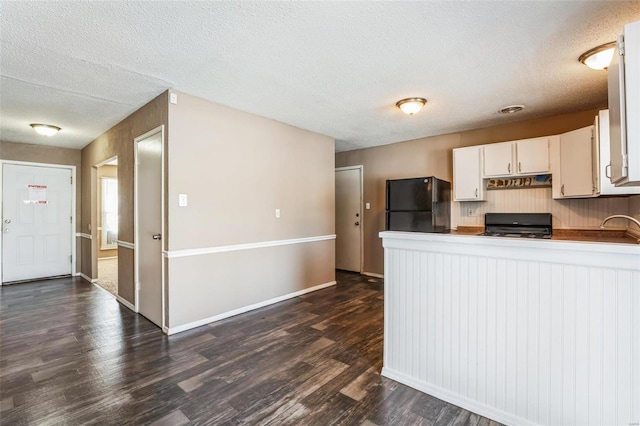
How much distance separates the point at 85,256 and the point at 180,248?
12.5 feet

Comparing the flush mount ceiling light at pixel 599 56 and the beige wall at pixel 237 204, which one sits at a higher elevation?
the flush mount ceiling light at pixel 599 56

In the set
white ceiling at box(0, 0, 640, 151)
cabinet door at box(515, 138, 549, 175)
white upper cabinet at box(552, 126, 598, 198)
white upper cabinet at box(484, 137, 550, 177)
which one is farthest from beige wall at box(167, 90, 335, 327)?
white upper cabinet at box(552, 126, 598, 198)

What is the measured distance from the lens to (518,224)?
12.8 ft

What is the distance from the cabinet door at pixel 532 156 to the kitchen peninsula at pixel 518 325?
2512 mm

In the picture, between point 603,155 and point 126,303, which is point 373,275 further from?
point 126,303

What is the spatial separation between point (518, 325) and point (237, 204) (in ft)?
9.40

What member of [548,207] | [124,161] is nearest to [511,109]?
[548,207]

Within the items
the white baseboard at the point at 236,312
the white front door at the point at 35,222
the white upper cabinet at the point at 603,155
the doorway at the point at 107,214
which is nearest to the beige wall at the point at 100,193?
the doorway at the point at 107,214

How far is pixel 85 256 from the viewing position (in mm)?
5402

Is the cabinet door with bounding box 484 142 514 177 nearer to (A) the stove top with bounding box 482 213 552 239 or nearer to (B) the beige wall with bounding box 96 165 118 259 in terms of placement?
(A) the stove top with bounding box 482 213 552 239

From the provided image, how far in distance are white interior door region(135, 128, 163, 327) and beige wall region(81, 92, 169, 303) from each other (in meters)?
0.22

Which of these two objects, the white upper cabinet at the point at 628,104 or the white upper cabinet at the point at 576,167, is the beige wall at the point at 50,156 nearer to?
the white upper cabinet at the point at 628,104

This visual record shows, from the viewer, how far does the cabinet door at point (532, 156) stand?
11.6 feet

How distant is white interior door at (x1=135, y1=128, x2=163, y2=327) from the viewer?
3076mm
